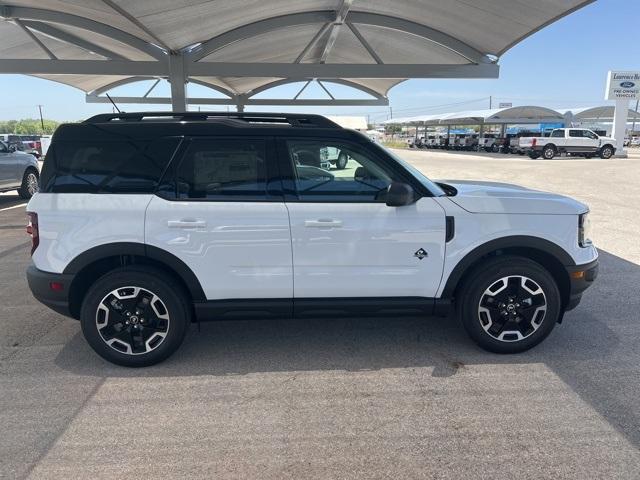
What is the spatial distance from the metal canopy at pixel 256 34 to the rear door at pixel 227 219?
513 cm

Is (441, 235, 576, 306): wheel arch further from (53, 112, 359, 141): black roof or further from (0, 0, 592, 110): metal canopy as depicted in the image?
(0, 0, 592, 110): metal canopy

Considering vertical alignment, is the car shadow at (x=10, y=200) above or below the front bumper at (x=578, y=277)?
below

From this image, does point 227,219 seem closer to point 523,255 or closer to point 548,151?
point 523,255

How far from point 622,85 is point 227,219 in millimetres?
43273

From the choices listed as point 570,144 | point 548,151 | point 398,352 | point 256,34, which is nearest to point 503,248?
point 398,352

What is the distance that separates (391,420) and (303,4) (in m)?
8.92

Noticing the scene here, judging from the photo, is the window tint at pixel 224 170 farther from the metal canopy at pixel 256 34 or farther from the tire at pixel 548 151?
the tire at pixel 548 151

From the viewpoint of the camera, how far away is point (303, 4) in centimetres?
966

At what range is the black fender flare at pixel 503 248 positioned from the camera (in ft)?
12.2

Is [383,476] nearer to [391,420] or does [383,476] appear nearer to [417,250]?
[391,420]

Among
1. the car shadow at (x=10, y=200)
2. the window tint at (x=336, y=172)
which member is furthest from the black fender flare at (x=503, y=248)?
the car shadow at (x=10, y=200)

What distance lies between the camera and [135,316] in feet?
12.0

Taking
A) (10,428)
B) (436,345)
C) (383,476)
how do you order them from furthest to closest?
1. (436,345)
2. (10,428)
3. (383,476)

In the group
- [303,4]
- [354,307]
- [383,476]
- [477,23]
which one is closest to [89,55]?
[303,4]
